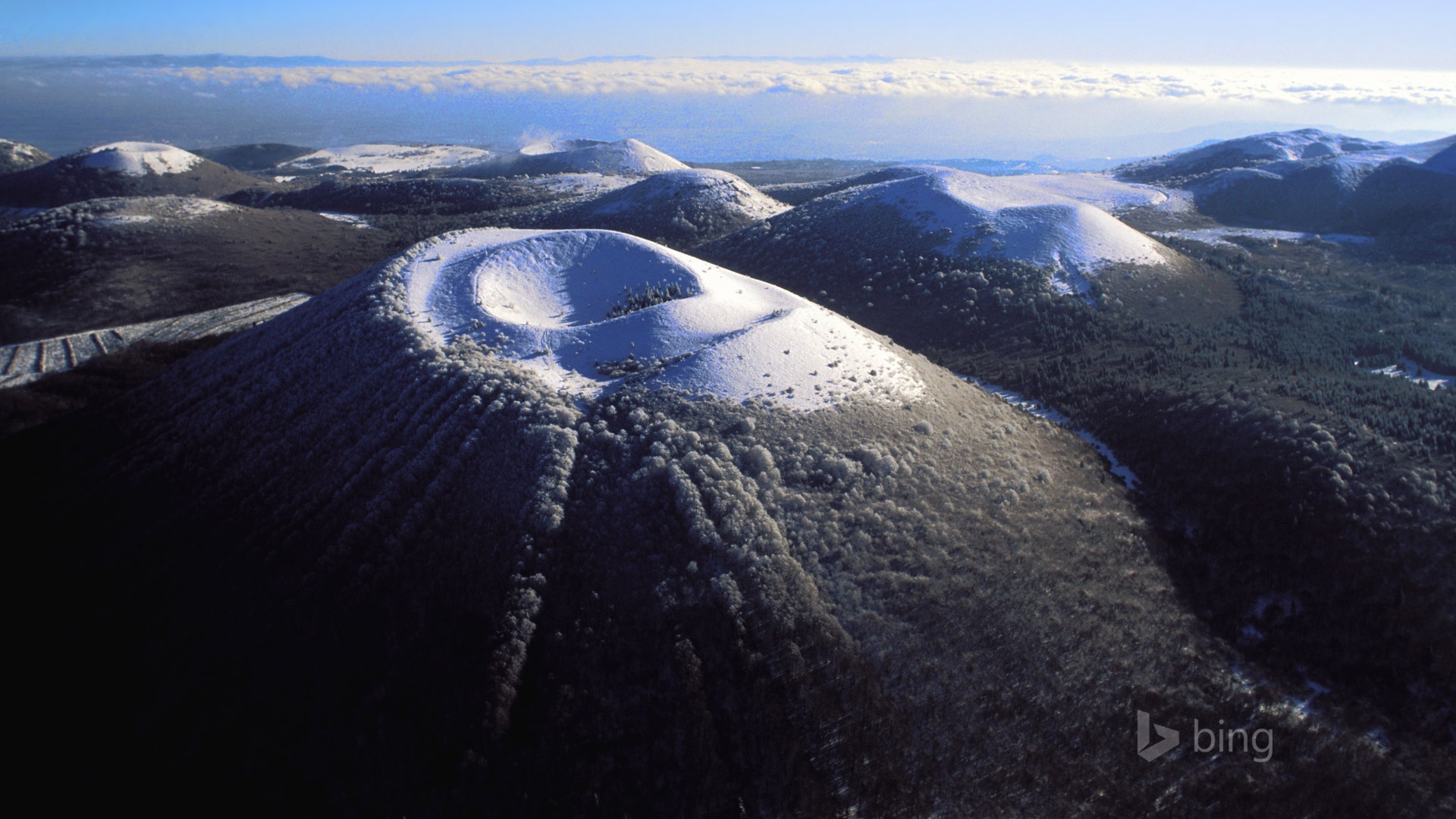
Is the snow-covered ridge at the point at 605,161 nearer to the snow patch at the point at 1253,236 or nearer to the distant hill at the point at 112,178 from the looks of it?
the distant hill at the point at 112,178

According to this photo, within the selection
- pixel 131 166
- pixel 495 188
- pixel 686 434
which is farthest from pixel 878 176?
pixel 131 166

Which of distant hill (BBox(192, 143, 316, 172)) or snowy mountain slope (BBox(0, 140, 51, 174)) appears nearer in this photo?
snowy mountain slope (BBox(0, 140, 51, 174))

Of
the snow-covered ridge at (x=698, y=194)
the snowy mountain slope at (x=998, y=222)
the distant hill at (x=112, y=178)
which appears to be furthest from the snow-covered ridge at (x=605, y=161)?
the snowy mountain slope at (x=998, y=222)

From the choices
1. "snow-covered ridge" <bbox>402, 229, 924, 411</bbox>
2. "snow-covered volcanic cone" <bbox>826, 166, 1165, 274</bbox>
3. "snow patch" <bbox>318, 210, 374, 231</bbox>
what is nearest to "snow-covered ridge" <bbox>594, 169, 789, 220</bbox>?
"snow-covered volcanic cone" <bbox>826, 166, 1165, 274</bbox>

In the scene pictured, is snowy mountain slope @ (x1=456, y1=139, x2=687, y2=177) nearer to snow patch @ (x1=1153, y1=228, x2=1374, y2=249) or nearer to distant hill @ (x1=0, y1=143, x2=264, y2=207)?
distant hill @ (x1=0, y1=143, x2=264, y2=207)

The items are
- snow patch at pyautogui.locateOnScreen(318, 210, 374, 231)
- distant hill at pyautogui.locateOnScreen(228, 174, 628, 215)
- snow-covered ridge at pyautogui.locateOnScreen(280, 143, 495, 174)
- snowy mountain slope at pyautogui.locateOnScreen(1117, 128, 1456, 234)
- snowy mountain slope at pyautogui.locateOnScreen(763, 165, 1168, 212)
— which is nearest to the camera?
snowy mountain slope at pyautogui.locateOnScreen(1117, 128, 1456, 234)

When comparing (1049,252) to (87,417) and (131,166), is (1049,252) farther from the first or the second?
(131,166)
